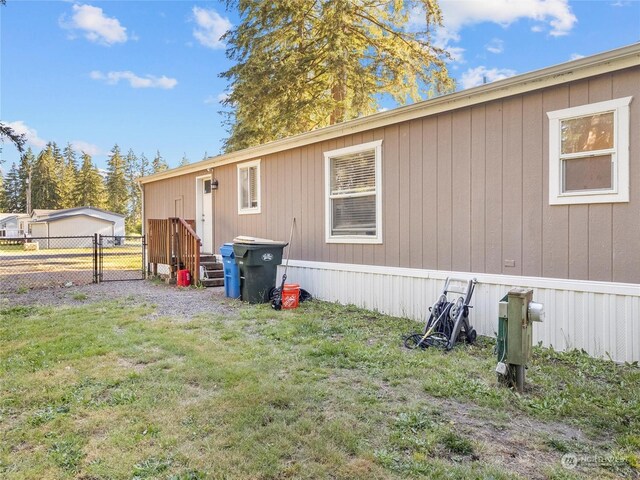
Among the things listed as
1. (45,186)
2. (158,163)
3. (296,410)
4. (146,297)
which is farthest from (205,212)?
(158,163)

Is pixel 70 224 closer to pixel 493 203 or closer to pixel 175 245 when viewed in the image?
pixel 175 245


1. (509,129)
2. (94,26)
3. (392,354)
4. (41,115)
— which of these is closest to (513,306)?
(392,354)

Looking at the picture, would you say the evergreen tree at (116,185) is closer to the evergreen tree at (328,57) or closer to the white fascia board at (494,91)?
the evergreen tree at (328,57)

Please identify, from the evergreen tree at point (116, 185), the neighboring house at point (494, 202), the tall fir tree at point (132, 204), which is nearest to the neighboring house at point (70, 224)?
the evergreen tree at point (116, 185)

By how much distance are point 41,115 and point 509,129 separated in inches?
1586

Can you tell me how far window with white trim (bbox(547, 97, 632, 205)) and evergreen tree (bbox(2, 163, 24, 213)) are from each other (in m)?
58.4

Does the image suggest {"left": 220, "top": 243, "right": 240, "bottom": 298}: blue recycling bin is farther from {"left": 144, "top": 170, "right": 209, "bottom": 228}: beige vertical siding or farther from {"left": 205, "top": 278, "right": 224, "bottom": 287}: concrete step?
{"left": 144, "top": 170, "right": 209, "bottom": 228}: beige vertical siding

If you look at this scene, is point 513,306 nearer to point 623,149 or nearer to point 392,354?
point 392,354

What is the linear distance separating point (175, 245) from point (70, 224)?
2560cm

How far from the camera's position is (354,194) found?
6.75 metres

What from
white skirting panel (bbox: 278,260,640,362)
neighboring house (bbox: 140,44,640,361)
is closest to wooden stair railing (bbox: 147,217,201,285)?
neighboring house (bbox: 140,44,640,361)

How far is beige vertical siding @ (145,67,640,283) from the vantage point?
408 cm

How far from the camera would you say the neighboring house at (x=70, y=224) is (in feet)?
97.5

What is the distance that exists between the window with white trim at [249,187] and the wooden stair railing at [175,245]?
1201 mm
